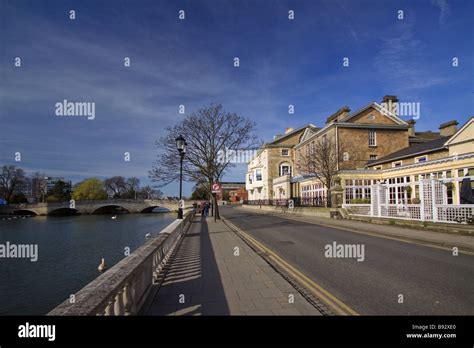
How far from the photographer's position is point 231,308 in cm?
462

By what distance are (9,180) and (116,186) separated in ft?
113

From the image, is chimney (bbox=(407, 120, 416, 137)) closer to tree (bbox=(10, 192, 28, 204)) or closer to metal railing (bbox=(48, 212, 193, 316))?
metal railing (bbox=(48, 212, 193, 316))

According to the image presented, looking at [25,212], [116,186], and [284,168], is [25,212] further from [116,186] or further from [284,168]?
[284,168]

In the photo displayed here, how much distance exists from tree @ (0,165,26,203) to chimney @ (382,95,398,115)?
283 feet

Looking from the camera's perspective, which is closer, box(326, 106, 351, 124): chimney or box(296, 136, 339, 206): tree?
box(296, 136, 339, 206): tree

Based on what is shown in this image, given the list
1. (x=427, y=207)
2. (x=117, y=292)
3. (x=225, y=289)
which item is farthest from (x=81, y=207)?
(x=117, y=292)

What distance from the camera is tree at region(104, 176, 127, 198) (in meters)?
102

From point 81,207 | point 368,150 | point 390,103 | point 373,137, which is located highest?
point 390,103

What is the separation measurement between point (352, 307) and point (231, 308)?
78.8 inches

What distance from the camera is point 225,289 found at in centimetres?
563

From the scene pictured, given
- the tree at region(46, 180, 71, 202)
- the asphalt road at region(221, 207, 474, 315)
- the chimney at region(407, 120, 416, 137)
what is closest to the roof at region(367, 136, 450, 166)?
the chimney at region(407, 120, 416, 137)

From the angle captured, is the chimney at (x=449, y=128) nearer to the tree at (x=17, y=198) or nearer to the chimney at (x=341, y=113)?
the chimney at (x=341, y=113)
